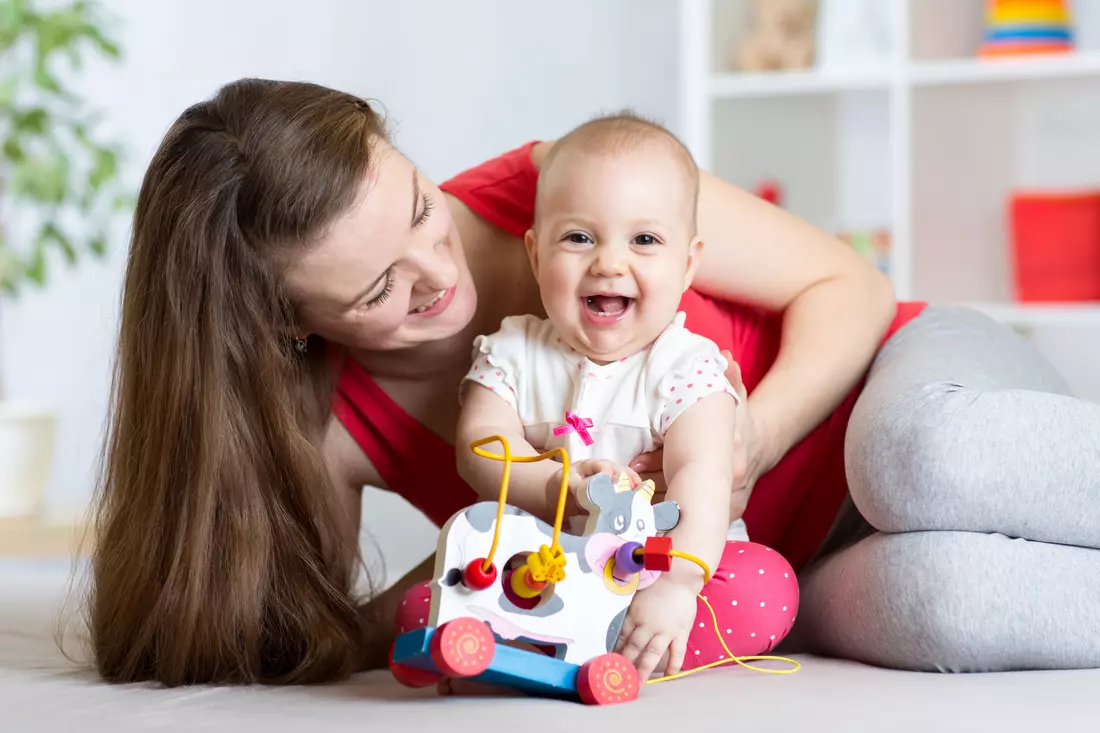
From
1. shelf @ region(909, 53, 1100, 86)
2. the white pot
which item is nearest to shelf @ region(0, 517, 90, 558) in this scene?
the white pot

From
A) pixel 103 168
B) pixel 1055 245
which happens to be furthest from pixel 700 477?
pixel 103 168

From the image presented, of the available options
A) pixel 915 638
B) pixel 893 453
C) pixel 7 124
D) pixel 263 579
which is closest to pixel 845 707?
pixel 915 638

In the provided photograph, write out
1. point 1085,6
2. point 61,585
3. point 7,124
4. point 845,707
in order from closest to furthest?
point 845,707
point 61,585
point 1085,6
point 7,124

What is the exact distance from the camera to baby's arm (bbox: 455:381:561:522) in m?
1.17

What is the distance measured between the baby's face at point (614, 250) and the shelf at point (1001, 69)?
184cm

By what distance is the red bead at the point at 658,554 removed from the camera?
3.30 feet

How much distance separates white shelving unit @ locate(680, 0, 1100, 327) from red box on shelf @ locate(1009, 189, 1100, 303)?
7 centimetres

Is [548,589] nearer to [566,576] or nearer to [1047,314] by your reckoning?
[566,576]

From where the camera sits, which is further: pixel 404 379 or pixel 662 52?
pixel 662 52

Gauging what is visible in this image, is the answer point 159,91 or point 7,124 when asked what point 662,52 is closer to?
point 159,91

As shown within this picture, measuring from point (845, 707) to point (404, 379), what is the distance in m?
0.67

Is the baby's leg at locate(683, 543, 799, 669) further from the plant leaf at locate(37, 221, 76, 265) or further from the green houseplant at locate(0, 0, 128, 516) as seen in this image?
the plant leaf at locate(37, 221, 76, 265)

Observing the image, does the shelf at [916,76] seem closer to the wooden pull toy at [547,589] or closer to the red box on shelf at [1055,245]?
the red box on shelf at [1055,245]

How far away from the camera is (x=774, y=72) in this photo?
10.0 feet
